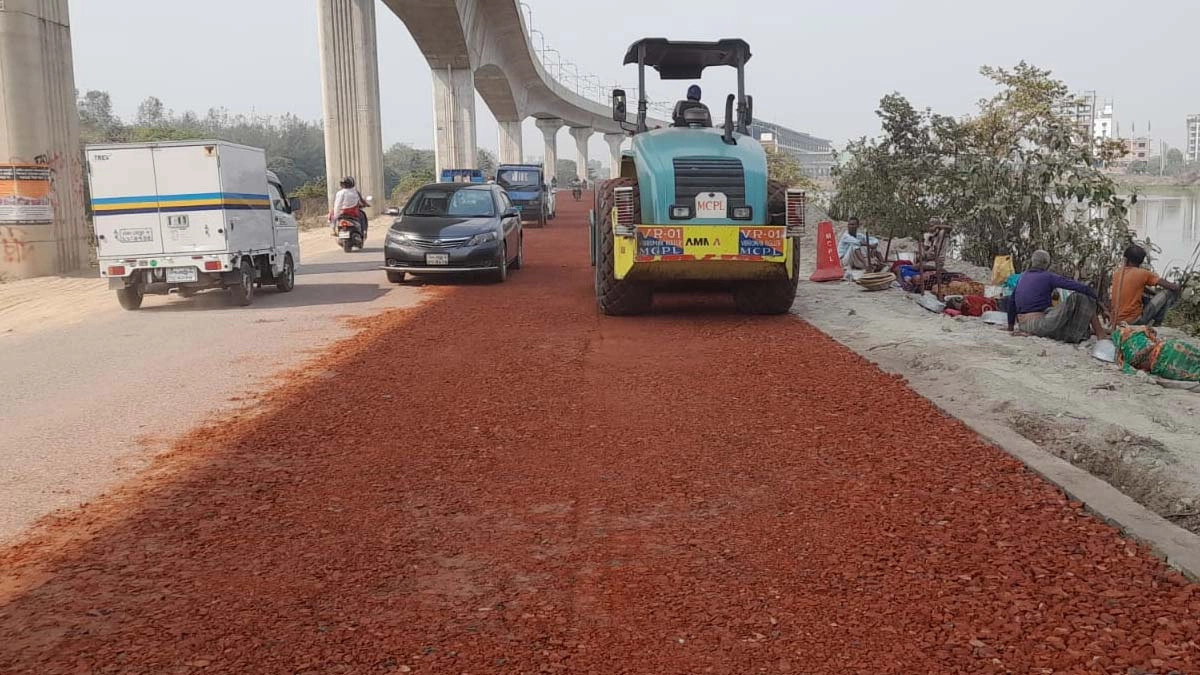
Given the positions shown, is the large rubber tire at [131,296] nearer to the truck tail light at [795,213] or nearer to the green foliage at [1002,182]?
the truck tail light at [795,213]

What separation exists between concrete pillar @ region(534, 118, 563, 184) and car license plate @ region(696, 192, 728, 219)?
3120 inches

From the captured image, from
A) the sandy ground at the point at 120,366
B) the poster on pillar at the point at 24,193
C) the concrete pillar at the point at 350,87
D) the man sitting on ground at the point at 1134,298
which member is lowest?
the sandy ground at the point at 120,366

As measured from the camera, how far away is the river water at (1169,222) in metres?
25.0

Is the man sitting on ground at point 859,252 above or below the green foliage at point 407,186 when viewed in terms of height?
below

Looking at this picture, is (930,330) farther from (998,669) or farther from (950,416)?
(998,669)

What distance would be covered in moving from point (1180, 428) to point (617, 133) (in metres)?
98.7

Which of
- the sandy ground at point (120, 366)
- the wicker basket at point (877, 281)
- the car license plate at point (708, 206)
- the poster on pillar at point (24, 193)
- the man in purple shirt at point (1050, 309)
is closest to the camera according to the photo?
the sandy ground at point (120, 366)

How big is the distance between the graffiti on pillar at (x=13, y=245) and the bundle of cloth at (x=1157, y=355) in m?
18.1

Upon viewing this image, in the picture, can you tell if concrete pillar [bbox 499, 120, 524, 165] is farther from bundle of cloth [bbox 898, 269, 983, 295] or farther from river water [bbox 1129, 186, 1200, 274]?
bundle of cloth [bbox 898, 269, 983, 295]

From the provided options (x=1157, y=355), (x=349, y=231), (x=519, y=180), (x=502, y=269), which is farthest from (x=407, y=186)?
(x=1157, y=355)

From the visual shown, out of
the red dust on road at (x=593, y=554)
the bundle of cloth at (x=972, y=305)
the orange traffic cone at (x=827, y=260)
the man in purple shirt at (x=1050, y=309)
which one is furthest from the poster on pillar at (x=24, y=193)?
the man in purple shirt at (x=1050, y=309)

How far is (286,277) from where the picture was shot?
51.9 feet

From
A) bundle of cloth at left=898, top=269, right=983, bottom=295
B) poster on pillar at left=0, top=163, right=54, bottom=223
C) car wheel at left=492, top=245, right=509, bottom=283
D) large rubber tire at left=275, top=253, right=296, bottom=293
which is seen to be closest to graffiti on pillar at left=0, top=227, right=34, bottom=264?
poster on pillar at left=0, top=163, right=54, bottom=223

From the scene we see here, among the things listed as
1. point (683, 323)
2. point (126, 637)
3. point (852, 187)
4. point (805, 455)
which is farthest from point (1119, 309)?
point (852, 187)
